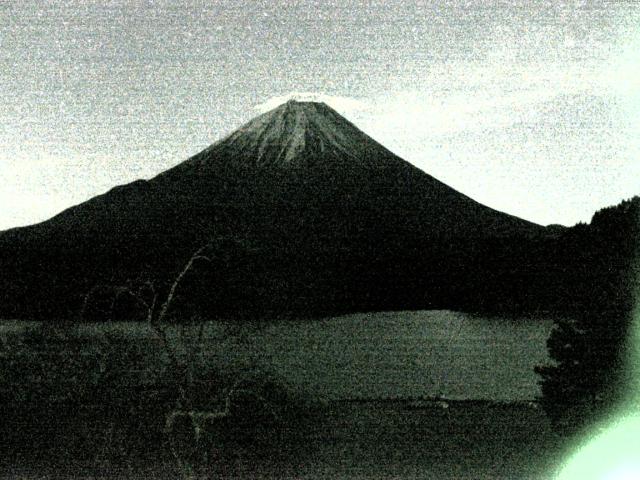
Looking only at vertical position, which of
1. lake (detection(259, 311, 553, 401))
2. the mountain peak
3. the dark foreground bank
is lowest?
lake (detection(259, 311, 553, 401))

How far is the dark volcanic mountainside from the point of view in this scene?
73.8 ft

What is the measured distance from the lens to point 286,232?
33.2 metres

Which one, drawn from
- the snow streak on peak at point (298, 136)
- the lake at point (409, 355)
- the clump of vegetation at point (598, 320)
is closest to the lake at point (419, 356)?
the lake at point (409, 355)

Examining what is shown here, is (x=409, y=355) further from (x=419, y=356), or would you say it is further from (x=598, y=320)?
(x=598, y=320)

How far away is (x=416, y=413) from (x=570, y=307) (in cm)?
783

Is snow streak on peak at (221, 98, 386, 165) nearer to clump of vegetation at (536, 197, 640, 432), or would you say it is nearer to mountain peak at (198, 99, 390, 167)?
mountain peak at (198, 99, 390, 167)

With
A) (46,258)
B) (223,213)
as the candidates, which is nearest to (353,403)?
(46,258)

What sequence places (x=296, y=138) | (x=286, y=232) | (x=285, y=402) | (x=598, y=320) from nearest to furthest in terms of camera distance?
1. (x=598, y=320)
2. (x=285, y=402)
3. (x=286, y=232)
4. (x=296, y=138)

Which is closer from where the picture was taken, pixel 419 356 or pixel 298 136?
pixel 419 356

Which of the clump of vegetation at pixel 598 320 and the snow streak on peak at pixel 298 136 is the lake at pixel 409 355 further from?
the snow streak on peak at pixel 298 136

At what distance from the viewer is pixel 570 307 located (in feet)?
24.8

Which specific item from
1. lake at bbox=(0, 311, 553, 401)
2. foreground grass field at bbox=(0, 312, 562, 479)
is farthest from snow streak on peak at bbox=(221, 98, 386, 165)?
lake at bbox=(0, 311, 553, 401)

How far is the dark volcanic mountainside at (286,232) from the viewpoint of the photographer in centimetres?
2250

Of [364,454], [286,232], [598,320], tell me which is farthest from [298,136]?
[598,320]
